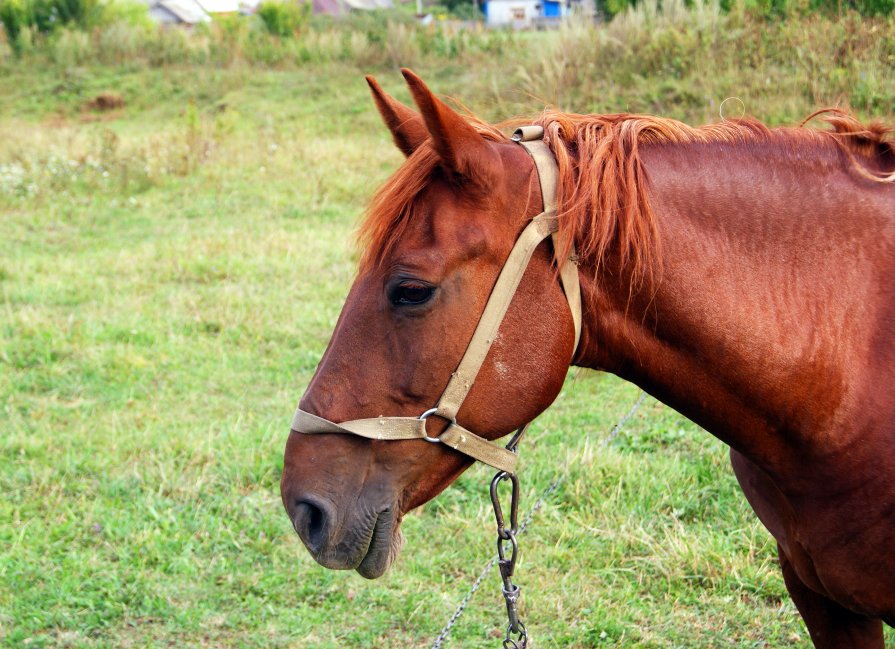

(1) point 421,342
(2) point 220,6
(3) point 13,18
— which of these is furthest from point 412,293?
(2) point 220,6

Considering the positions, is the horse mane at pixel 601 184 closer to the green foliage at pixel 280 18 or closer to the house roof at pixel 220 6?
the green foliage at pixel 280 18

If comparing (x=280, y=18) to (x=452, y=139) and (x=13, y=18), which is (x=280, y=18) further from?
(x=452, y=139)

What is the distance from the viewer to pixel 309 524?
1740mm

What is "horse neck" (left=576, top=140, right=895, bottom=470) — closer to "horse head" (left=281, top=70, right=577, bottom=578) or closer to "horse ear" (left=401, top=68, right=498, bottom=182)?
"horse head" (left=281, top=70, right=577, bottom=578)

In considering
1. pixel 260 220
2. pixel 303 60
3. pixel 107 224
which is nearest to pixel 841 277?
pixel 260 220

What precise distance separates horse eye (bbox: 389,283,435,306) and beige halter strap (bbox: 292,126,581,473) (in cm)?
12

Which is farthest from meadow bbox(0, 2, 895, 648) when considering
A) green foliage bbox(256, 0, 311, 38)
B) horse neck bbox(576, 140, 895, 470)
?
green foliage bbox(256, 0, 311, 38)

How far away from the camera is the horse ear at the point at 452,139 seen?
1544mm

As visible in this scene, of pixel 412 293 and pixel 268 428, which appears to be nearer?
pixel 412 293

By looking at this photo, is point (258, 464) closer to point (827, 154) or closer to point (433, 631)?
point (433, 631)

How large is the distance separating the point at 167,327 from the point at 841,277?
4.87 meters

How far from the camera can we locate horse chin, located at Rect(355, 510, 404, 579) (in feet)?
5.75

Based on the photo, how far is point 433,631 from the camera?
297 centimetres

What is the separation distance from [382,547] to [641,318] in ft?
2.43
